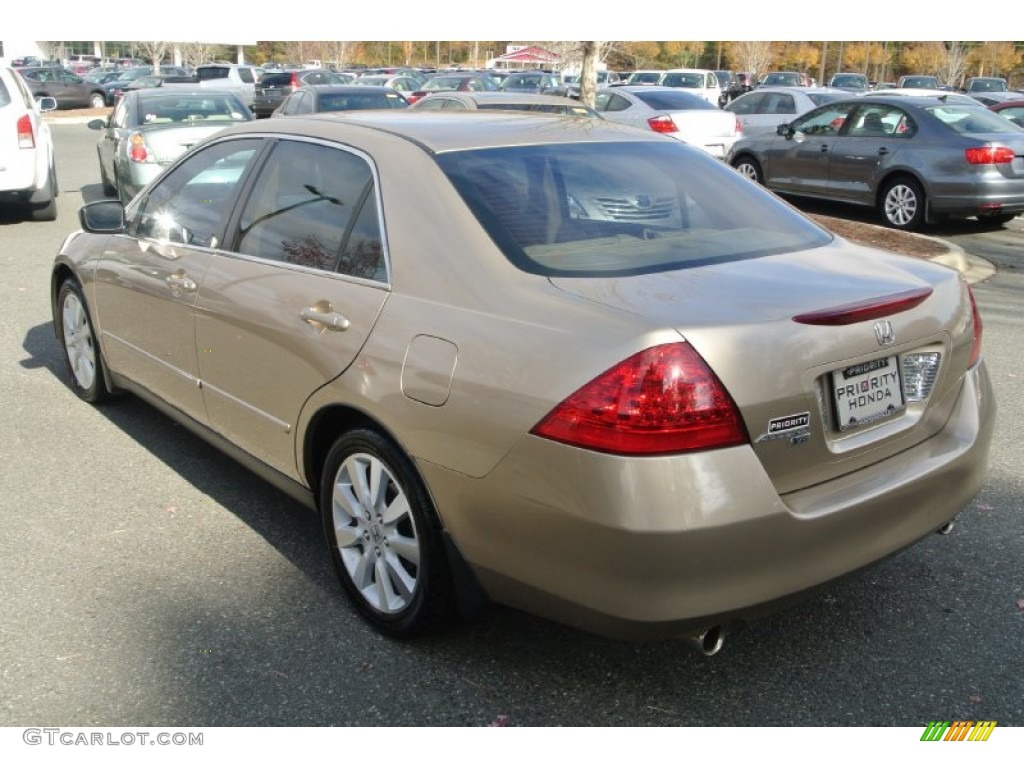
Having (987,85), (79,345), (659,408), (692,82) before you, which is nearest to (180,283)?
(79,345)

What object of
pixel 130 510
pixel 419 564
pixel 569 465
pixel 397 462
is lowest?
pixel 130 510

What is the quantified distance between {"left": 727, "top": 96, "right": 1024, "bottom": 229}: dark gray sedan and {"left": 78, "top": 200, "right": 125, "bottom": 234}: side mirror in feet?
31.2

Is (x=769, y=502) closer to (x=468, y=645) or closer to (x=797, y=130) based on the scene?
(x=468, y=645)

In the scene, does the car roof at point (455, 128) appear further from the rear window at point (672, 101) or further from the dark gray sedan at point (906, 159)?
the rear window at point (672, 101)

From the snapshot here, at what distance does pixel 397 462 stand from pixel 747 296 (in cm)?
113

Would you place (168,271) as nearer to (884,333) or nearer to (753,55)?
(884,333)

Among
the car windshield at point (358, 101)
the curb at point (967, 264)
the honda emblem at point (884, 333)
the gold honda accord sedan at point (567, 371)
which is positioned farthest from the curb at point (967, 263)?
the car windshield at point (358, 101)

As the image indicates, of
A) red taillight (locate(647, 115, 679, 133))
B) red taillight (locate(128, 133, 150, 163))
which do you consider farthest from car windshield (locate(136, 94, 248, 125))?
red taillight (locate(647, 115, 679, 133))

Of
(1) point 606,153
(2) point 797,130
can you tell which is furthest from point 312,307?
(2) point 797,130

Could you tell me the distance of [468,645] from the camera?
11.0ft

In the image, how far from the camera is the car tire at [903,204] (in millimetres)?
12028

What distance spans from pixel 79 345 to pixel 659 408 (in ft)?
13.8
